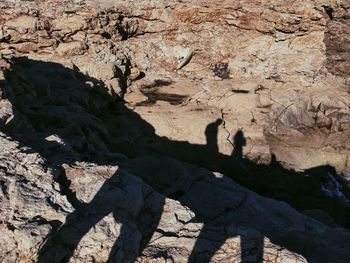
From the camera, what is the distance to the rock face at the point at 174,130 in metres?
6.52

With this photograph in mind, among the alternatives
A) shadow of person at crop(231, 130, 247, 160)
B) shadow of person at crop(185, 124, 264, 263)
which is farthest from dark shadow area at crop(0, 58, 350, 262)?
shadow of person at crop(185, 124, 264, 263)

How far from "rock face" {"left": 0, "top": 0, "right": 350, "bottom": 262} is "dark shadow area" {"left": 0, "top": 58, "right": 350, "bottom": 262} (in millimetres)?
61

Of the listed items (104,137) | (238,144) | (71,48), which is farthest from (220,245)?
(71,48)

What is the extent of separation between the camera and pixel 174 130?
54.3 feet

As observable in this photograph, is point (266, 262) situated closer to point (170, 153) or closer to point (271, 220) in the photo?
point (271, 220)

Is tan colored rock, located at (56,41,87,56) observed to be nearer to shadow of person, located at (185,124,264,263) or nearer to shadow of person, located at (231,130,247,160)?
shadow of person, located at (231,130,247,160)

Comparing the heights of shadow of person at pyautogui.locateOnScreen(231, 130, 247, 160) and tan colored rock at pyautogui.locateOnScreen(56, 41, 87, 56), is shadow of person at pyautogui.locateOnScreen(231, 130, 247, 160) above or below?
below

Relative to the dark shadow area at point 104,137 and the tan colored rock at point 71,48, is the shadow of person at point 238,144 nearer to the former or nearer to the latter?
the dark shadow area at point 104,137

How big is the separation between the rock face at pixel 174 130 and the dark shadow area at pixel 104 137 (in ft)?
0.20

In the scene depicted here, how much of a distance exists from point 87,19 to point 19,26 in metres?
2.74

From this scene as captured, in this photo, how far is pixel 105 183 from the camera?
7273 mm

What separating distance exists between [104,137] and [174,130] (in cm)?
317

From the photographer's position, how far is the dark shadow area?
9.80 metres

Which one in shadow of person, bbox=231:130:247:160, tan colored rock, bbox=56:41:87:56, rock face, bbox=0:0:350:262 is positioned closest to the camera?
rock face, bbox=0:0:350:262
